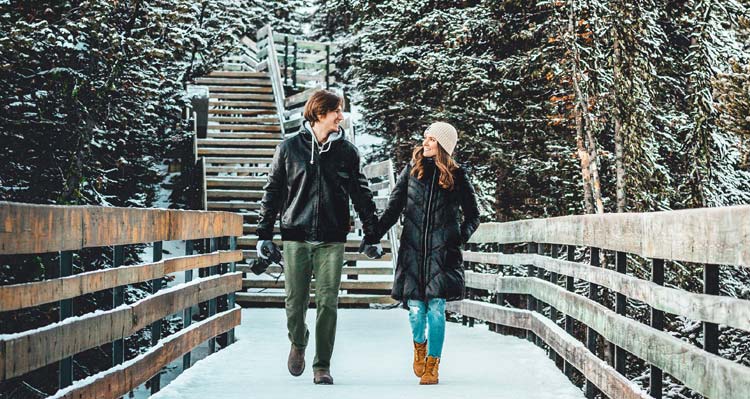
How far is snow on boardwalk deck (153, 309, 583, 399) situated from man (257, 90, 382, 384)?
43cm

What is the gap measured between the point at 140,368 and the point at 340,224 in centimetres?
165

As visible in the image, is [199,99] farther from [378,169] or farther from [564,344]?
[564,344]

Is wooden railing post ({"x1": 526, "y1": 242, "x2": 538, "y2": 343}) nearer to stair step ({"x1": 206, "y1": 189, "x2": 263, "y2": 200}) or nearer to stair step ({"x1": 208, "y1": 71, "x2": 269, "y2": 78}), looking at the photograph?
stair step ({"x1": 206, "y1": 189, "x2": 263, "y2": 200})

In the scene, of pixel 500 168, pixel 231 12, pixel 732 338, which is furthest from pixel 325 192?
pixel 231 12

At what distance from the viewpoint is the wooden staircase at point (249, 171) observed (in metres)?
13.9

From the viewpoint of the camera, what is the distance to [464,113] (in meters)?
21.1

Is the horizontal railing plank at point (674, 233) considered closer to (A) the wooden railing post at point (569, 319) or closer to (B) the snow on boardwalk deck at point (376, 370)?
(A) the wooden railing post at point (569, 319)

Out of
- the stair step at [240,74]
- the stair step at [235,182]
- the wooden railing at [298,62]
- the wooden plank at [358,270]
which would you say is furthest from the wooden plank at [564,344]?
→ the stair step at [240,74]

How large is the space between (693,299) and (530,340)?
530cm

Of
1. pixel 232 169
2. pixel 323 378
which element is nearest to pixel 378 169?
pixel 232 169

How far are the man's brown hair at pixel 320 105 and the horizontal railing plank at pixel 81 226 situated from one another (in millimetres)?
1035

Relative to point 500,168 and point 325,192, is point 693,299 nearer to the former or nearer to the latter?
point 325,192

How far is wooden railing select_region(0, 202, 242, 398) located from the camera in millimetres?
3783

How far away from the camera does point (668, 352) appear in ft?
13.9
